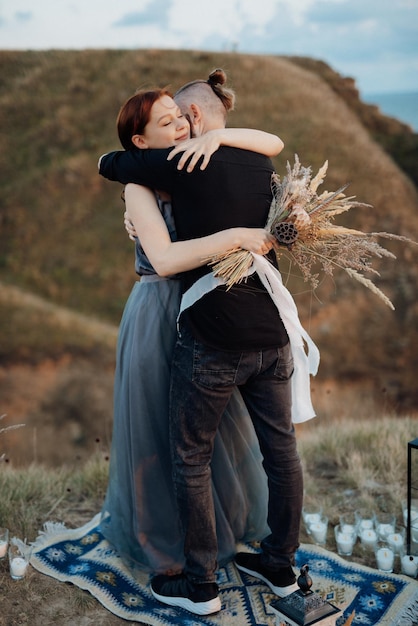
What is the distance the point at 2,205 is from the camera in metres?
24.1

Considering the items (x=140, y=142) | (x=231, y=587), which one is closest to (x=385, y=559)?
(x=231, y=587)

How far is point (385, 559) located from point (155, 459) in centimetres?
129

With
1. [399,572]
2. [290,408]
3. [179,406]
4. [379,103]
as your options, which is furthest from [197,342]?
[379,103]

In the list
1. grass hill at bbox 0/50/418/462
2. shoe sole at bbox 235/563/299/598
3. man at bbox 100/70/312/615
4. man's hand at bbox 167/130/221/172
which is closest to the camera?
man's hand at bbox 167/130/221/172

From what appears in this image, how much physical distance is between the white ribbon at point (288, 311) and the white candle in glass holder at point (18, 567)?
1566mm

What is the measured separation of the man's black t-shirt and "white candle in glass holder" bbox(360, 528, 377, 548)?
153cm

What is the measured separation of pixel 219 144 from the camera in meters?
2.77

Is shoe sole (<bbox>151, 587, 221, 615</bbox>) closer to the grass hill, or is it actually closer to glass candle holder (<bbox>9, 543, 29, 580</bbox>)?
glass candle holder (<bbox>9, 543, 29, 580</bbox>)

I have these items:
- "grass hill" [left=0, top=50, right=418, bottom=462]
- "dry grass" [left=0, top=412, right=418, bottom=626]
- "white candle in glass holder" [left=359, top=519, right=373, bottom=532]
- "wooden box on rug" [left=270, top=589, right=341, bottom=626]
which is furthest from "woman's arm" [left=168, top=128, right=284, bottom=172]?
"grass hill" [left=0, top=50, right=418, bottom=462]

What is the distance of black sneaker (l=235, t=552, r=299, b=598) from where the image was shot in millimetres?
3311

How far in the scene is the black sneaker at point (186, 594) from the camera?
3.17 metres

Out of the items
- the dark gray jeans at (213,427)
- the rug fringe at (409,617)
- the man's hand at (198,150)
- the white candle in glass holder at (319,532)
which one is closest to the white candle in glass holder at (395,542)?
the white candle in glass holder at (319,532)

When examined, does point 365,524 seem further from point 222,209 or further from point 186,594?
point 222,209

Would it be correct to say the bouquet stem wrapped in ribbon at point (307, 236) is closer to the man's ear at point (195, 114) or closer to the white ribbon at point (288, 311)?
the white ribbon at point (288, 311)
